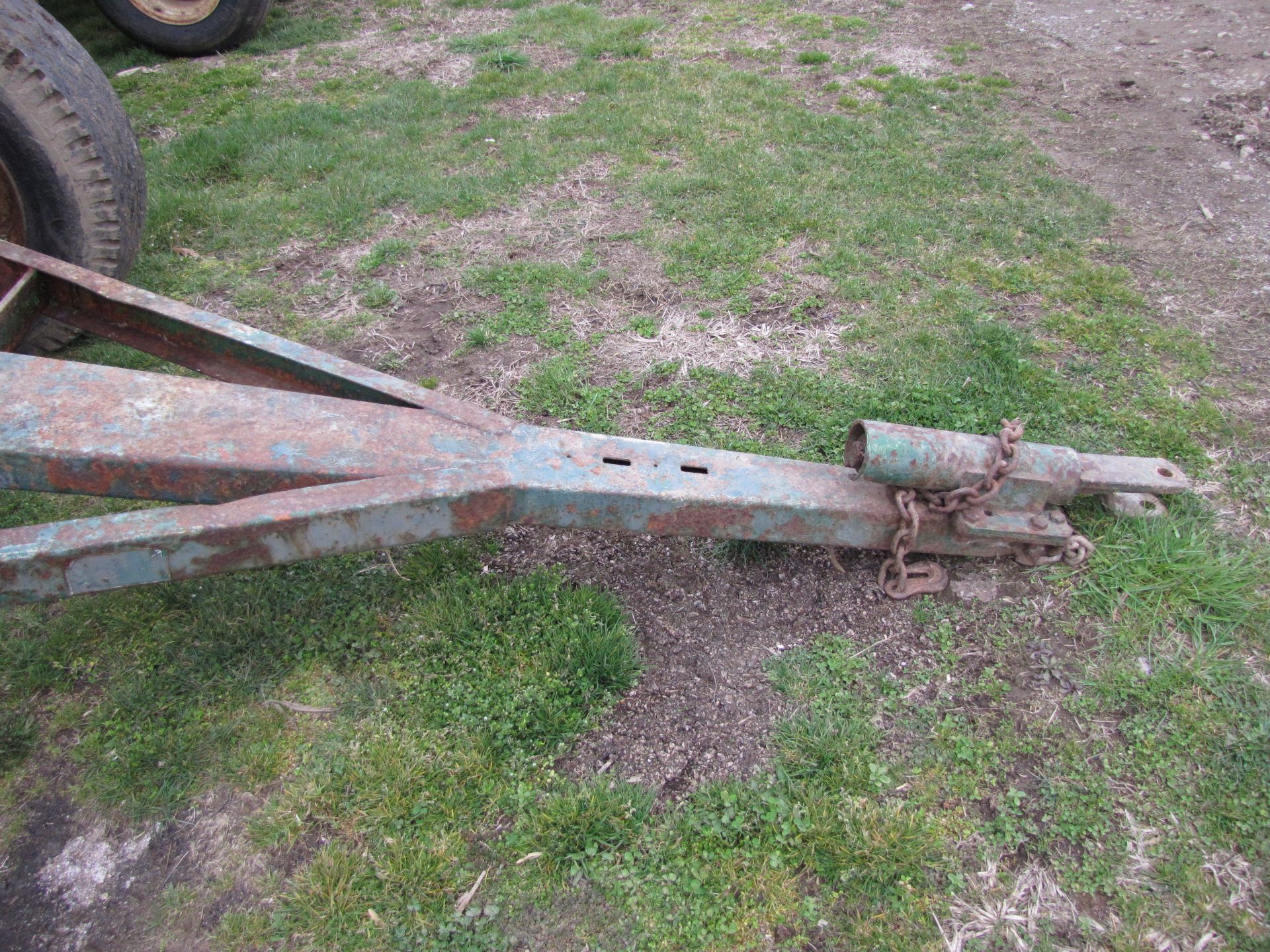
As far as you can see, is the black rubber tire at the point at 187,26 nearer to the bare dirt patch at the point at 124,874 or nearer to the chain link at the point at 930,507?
the bare dirt patch at the point at 124,874

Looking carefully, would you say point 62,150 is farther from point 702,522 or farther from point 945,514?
point 945,514

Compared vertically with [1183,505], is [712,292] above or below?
above

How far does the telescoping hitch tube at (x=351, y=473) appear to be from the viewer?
78.8 inches

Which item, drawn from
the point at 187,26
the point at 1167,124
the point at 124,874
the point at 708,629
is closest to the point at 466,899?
the point at 124,874

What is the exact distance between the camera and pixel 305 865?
215 cm

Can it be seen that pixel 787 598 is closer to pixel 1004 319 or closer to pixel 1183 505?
pixel 1183 505

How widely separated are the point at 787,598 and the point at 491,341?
2013 mm

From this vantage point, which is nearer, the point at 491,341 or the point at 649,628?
the point at 649,628

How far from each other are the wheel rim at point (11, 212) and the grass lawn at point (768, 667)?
0.62 meters

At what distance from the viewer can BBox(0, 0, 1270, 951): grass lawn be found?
2.09 meters

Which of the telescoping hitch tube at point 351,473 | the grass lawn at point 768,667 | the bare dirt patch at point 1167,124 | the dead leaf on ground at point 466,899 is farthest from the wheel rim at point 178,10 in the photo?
the dead leaf on ground at point 466,899

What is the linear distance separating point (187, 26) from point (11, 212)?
4.81m

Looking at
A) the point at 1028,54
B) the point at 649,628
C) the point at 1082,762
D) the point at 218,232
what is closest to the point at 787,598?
the point at 649,628

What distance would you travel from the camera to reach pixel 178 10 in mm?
7258
